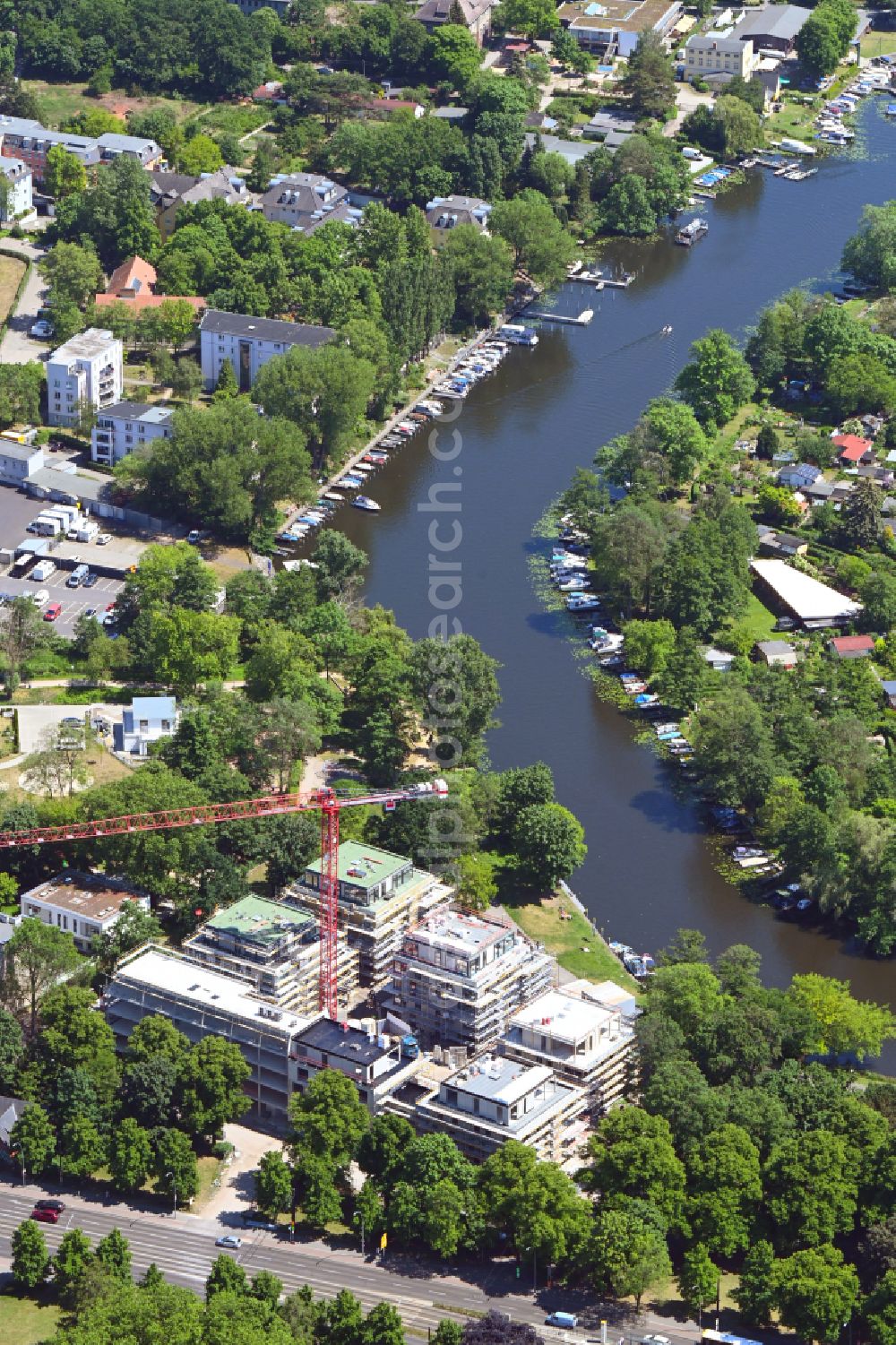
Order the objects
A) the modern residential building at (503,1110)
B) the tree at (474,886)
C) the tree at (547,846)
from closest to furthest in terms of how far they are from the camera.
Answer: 1. the modern residential building at (503,1110)
2. the tree at (474,886)
3. the tree at (547,846)

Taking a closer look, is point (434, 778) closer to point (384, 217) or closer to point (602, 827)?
point (602, 827)

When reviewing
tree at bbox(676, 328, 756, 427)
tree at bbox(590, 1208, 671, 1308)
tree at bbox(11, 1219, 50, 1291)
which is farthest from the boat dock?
tree at bbox(11, 1219, 50, 1291)

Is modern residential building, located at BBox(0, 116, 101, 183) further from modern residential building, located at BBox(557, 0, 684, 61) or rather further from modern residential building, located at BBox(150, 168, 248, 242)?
modern residential building, located at BBox(557, 0, 684, 61)

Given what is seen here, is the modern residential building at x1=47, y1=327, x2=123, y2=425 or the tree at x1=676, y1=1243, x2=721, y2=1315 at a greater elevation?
the modern residential building at x1=47, y1=327, x2=123, y2=425

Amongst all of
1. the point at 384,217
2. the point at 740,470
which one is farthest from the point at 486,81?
the point at 740,470

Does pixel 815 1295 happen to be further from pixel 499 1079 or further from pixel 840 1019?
pixel 840 1019

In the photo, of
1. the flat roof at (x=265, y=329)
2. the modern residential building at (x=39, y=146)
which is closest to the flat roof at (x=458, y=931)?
the flat roof at (x=265, y=329)

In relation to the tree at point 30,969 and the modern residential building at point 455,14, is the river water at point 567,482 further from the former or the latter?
the modern residential building at point 455,14
